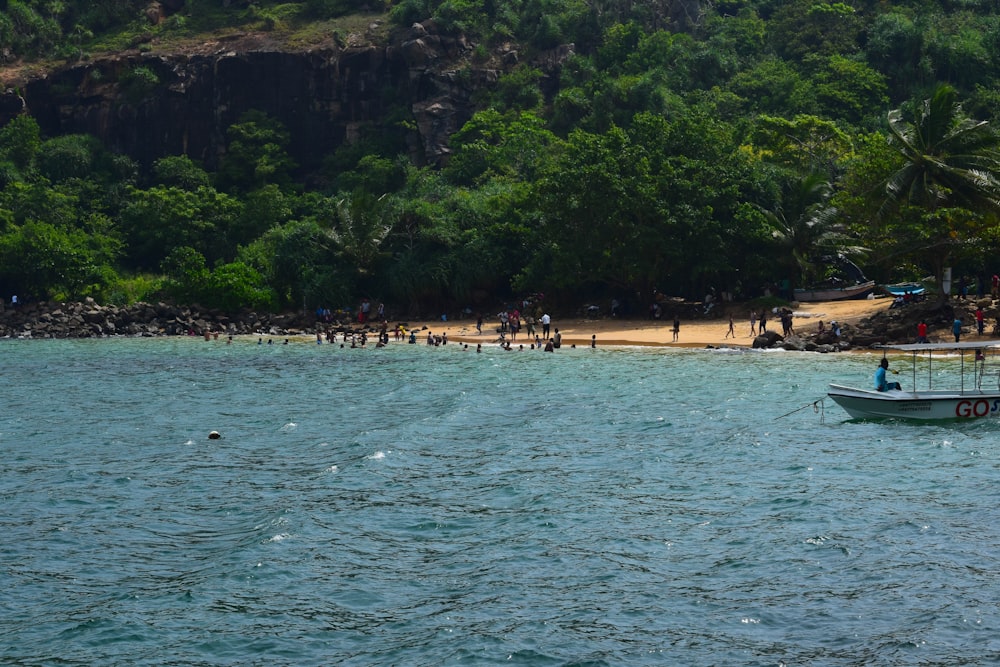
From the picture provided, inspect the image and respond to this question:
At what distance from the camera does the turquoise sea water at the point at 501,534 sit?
53.1ft

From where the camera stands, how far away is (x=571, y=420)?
33.8m

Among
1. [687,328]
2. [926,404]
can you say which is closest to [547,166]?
[687,328]

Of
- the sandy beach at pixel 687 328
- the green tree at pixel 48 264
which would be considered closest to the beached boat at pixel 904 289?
the sandy beach at pixel 687 328

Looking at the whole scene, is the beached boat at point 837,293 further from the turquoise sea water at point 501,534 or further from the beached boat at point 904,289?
the turquoise sea water at point 501,534

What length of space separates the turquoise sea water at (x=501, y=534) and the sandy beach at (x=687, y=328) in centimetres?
1636

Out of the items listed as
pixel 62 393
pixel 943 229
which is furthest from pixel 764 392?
pixel 62 393

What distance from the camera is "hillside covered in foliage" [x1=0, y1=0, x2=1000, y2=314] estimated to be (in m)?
57.9

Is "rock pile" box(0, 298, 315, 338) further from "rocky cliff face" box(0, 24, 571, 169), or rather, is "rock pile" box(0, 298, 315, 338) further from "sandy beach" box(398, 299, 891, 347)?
"rocky cliff face" box(0, 24, 571, 169)

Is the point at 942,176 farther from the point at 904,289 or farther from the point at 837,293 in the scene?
the point at 837,293

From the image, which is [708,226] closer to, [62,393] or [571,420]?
[571,420]

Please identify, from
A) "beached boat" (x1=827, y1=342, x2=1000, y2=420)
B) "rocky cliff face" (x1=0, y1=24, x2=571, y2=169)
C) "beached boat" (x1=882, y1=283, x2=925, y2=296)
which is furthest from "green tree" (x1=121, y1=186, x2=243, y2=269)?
"beached boat" (x1=827, y1=342, x2=1000, y2=420)

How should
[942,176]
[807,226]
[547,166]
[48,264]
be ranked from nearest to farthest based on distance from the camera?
1. [942,176]
2. [807,226]
3. [547,166]
4. [48,264]

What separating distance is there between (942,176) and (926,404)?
20770mm

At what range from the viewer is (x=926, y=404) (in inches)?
1192
